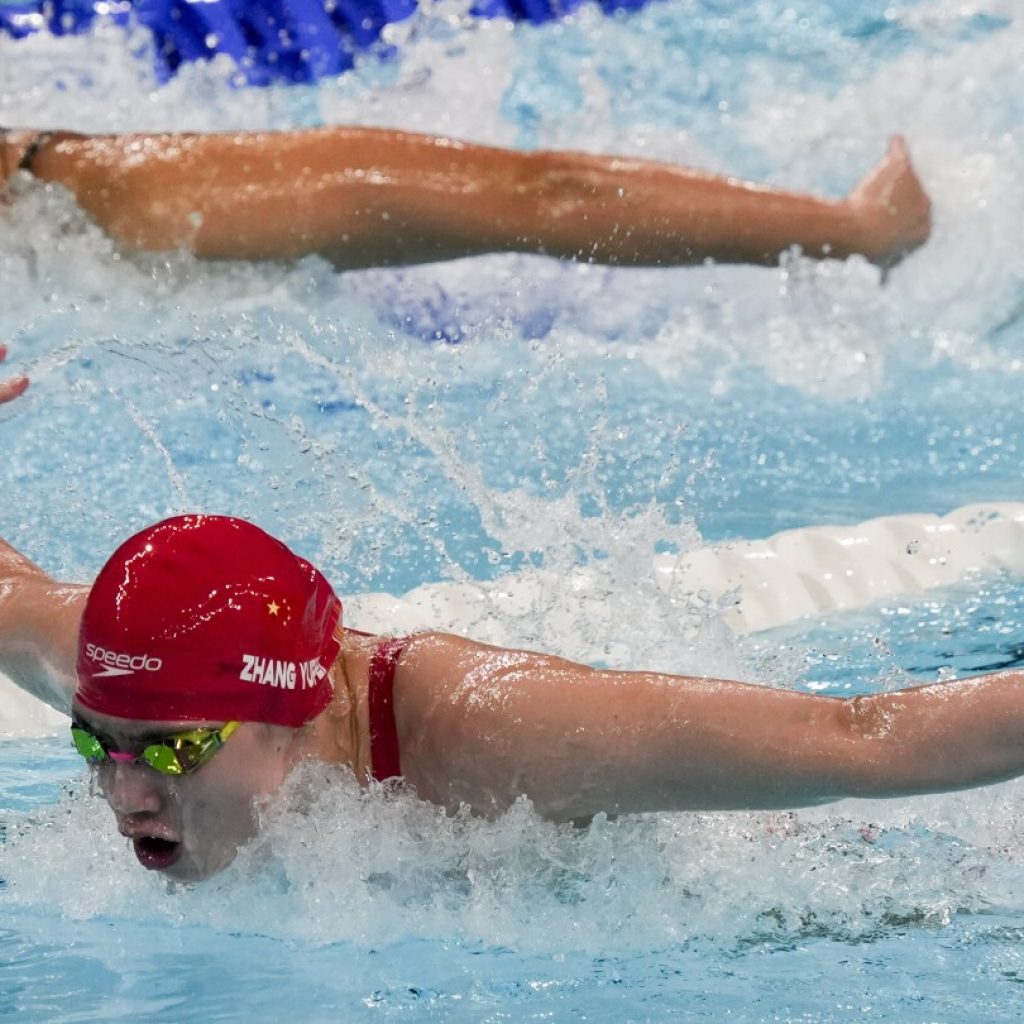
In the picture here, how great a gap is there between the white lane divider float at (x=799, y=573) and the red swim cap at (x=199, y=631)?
1.47 meters

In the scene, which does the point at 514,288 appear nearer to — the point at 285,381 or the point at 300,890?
the point at 285,381

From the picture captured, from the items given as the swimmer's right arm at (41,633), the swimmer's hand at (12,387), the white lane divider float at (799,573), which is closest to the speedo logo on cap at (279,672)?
the swimmer's right arm at (41,633)

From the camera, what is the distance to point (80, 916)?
2457mm

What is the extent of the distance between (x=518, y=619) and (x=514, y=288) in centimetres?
229

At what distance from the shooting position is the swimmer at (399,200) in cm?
388

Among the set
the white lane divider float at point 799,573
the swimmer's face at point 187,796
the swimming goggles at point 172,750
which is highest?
the swimming goggles at point 172,750

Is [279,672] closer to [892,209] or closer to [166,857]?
[166,857]

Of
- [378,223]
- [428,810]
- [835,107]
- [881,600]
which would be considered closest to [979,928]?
[428,810]

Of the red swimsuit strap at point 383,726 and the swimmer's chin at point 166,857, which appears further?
the red swimsuit strap at point 383,726

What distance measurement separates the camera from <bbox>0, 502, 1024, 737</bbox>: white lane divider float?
146 inches

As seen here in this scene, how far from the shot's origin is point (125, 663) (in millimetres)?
1978

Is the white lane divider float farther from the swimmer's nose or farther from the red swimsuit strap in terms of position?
the swimmer's nose

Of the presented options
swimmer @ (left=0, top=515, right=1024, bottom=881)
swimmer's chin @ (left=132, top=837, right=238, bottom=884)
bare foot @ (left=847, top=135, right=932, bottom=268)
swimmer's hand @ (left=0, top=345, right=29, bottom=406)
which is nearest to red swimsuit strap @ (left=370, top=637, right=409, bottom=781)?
swimmer @ (left=0, top=515, right=1024, bottom=881)

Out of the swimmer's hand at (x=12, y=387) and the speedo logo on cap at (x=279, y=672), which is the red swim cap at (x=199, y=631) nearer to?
the speedo logo on cap at (x=279, y=672)
